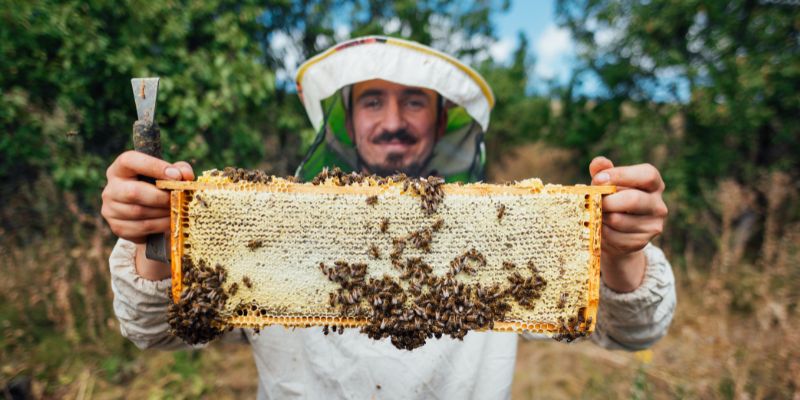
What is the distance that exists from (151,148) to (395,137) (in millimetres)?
1653

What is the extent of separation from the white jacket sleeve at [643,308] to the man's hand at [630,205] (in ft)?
1.16

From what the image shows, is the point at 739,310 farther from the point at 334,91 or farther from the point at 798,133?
the point at 334,91

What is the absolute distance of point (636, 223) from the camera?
5.64 feet

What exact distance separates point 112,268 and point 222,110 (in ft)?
10.8

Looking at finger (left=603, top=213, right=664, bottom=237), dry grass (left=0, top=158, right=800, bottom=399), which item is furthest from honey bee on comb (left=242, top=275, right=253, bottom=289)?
dry grass (left=0, top=158, right=800, bottom=399)

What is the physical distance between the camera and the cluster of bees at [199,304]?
5.33 feet

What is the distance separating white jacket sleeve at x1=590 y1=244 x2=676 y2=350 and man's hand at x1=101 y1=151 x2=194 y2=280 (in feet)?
7.29

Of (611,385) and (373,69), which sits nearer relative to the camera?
(373,69)

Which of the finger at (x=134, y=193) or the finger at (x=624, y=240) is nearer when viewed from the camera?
the finger at (x=134, y=193)

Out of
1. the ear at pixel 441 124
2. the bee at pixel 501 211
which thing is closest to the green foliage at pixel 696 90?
the ear at pixel 441 124

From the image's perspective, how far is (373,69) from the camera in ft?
8.63

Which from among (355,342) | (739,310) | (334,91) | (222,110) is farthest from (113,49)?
(739,310)

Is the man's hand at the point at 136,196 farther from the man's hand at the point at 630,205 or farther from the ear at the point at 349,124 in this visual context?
the man's hand at the point at 630,205

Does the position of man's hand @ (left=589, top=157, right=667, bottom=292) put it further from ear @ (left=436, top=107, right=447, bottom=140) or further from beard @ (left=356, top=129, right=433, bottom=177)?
ear @ (left=436, top=107, right=447, bottom=140)
